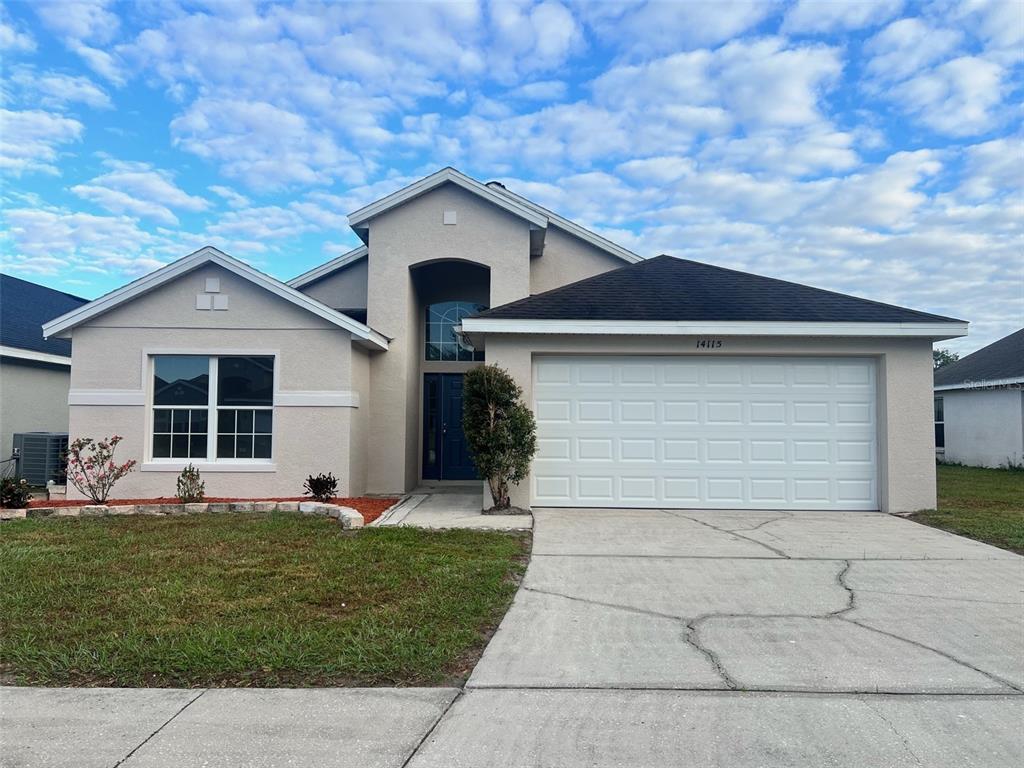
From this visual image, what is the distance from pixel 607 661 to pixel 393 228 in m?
10.6

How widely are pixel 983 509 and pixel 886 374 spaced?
2756 mm

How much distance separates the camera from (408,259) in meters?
13.7

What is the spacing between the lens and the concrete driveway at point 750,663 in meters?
3.58

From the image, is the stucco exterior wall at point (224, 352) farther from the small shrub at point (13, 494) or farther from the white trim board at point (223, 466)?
the small shrub at point (13, 494)

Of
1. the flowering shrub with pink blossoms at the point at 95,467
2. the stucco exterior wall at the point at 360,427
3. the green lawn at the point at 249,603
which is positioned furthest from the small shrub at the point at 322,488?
the flowering shrub with pink blossoms at the point at 95,467

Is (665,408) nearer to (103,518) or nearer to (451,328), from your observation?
(451,328)

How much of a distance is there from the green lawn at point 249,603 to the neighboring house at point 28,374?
8342 mm

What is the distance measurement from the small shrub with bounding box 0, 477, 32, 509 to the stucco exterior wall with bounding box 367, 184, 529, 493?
5516 mm

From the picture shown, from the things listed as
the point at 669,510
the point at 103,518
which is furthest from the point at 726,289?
the point at 103,518

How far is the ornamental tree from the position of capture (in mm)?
10516

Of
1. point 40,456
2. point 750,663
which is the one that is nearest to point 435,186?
point 40,456

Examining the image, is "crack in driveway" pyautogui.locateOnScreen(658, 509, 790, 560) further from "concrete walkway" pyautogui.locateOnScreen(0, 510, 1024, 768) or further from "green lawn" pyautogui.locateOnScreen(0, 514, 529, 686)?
"green lawn" pyautogui.locateOnScreen(0, 514, 529, 686)

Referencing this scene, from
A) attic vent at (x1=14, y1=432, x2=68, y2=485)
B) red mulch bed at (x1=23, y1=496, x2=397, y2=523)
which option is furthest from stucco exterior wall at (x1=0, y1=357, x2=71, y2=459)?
red mulch bed at (x1=23, y1=496, x2=397, y2=523)

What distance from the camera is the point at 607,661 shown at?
473 centimetres
